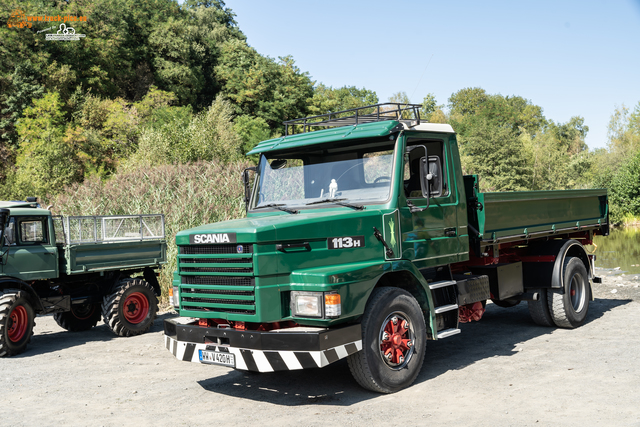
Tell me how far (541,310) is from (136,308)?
23.5ft

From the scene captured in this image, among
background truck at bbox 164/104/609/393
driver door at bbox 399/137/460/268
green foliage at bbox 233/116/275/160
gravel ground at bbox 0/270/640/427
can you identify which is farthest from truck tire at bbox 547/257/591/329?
green foliage at bbox 233/116/275/160

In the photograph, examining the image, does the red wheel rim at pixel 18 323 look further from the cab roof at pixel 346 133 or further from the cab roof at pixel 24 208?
the cab roof at pixel 346 133

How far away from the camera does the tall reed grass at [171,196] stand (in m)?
15.7

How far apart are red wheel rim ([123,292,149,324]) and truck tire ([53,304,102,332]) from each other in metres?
1.08

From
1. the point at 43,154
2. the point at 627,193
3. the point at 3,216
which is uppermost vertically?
the point at 43,154

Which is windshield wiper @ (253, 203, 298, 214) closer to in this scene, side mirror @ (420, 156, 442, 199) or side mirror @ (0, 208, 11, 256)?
side mirror @ (420, 156, 442, 199)

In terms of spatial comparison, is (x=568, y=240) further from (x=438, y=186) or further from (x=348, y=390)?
(x=348, y=390)

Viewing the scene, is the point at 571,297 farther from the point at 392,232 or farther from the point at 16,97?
the point at 16,97

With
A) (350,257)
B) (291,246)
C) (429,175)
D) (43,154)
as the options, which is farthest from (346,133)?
(43,154)

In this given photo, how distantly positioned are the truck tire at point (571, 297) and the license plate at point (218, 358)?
5.91m

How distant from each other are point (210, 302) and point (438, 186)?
3018 mm

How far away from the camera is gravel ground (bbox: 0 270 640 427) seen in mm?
5438

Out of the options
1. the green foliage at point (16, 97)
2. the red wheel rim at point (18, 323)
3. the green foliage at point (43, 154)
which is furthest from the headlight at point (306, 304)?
the green foliage at point (16, 97)

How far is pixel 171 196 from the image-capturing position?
16.7 meters
